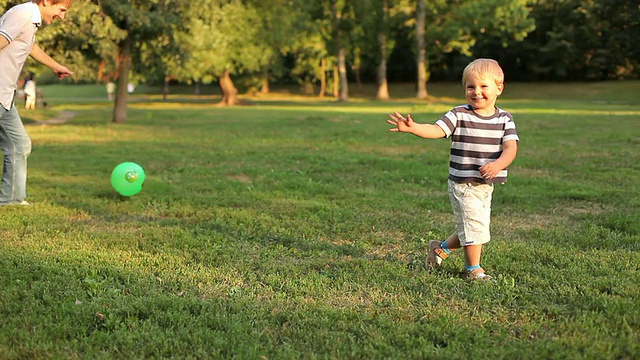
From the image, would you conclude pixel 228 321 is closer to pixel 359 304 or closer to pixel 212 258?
pixel 359 304

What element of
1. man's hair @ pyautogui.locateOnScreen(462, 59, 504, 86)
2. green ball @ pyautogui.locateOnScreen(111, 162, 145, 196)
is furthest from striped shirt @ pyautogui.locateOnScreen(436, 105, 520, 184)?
green ball @ pyautogui.locateOnScreen(111, 162, 145, 196)

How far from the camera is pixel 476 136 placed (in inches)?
176

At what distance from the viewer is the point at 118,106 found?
21.3 m

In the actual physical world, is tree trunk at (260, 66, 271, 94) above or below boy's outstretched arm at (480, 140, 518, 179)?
above

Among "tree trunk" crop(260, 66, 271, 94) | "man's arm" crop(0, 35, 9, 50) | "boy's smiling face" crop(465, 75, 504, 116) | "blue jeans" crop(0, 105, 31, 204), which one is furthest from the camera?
"tree trunk" crop(260, 66, 271, 94)

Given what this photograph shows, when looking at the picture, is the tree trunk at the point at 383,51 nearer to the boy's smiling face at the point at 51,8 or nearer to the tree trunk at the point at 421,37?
the tree trunk at the point at 421,37

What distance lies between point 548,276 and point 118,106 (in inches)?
752

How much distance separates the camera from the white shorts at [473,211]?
4.46m

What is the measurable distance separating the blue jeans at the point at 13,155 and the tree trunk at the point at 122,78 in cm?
1317

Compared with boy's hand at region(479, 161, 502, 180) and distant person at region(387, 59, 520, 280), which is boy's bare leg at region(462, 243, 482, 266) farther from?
boy's hand at region(479, 161, 502, 180)

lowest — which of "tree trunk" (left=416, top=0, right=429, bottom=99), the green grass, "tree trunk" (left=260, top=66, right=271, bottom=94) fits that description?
the green grass

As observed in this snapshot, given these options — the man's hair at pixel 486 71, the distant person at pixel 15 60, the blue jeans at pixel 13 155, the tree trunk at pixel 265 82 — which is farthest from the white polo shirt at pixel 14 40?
the tree trunk at pixel 265 82

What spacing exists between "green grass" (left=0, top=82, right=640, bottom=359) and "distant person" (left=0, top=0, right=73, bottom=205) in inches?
20.6

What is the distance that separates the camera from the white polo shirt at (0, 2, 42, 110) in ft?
18.6
